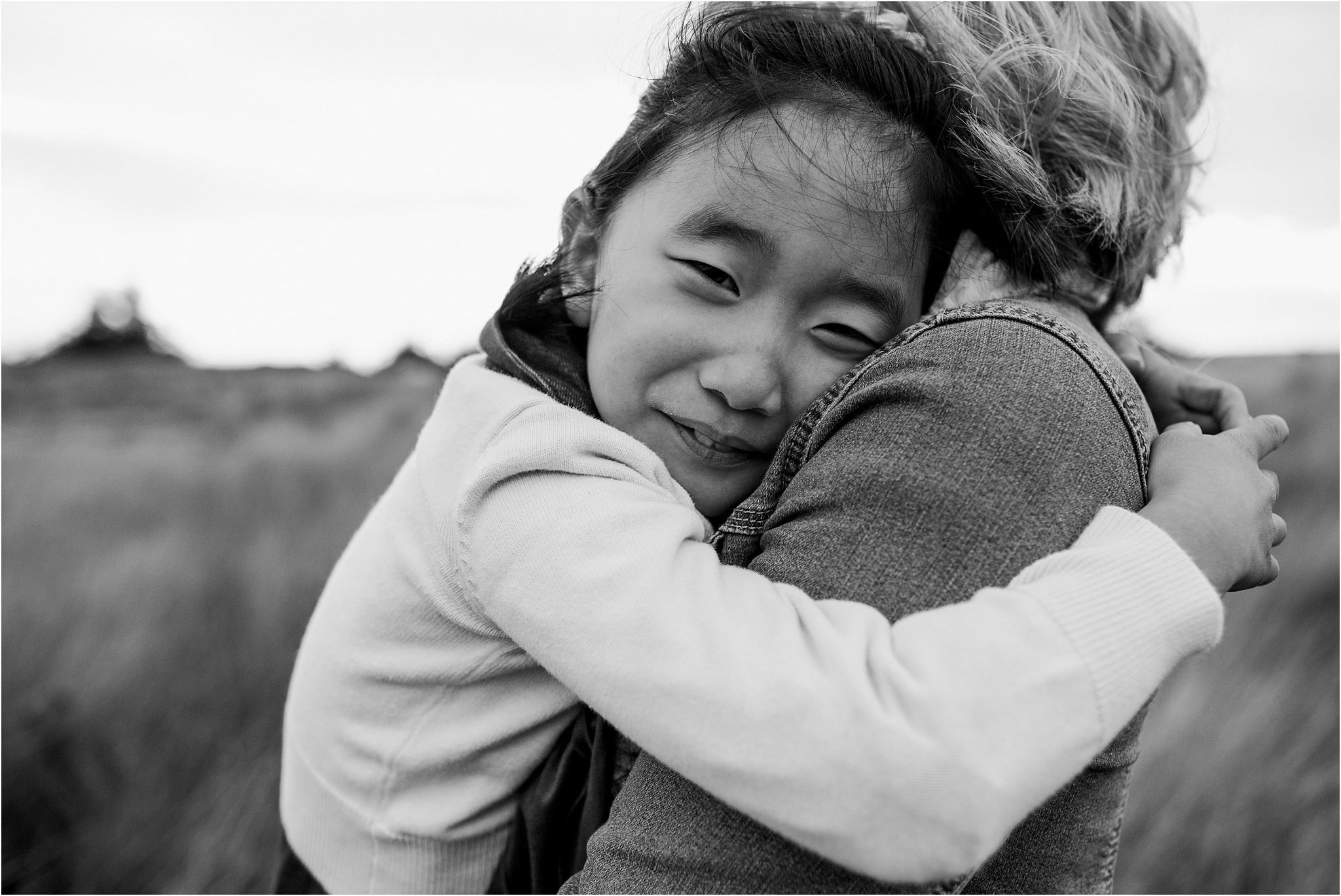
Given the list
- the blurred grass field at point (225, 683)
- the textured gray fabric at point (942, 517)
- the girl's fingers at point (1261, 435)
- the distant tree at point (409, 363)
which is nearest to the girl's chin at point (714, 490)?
the textured gray fabric at point (942, 517)

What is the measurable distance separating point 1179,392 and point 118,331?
24020 mm

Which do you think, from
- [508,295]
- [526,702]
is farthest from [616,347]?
[526,702]

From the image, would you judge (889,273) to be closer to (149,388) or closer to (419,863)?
(419,863)

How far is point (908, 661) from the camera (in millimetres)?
948

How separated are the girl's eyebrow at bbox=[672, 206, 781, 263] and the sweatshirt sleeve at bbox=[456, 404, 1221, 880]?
0.52 meters

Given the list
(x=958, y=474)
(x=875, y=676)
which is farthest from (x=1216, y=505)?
(x=875, y=676)

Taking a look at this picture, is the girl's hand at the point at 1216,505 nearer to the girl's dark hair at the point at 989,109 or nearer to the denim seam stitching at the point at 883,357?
the denim seam stitching at the point at 883,357

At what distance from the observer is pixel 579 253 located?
184cm

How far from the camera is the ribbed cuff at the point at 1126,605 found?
955 mm

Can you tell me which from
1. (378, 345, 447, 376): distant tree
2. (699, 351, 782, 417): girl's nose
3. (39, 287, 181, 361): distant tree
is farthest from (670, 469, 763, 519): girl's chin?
(39, 287, 181, 361): distant tree

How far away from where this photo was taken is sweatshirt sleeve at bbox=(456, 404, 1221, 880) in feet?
2.99

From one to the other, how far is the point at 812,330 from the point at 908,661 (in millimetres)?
652

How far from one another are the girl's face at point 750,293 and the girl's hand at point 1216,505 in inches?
18.5

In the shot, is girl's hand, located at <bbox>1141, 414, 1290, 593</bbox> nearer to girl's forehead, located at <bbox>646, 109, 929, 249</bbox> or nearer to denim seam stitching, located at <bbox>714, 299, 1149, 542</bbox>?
denim seam stitching, located at <bbox>714, 299, 1149, 542</bbox>
